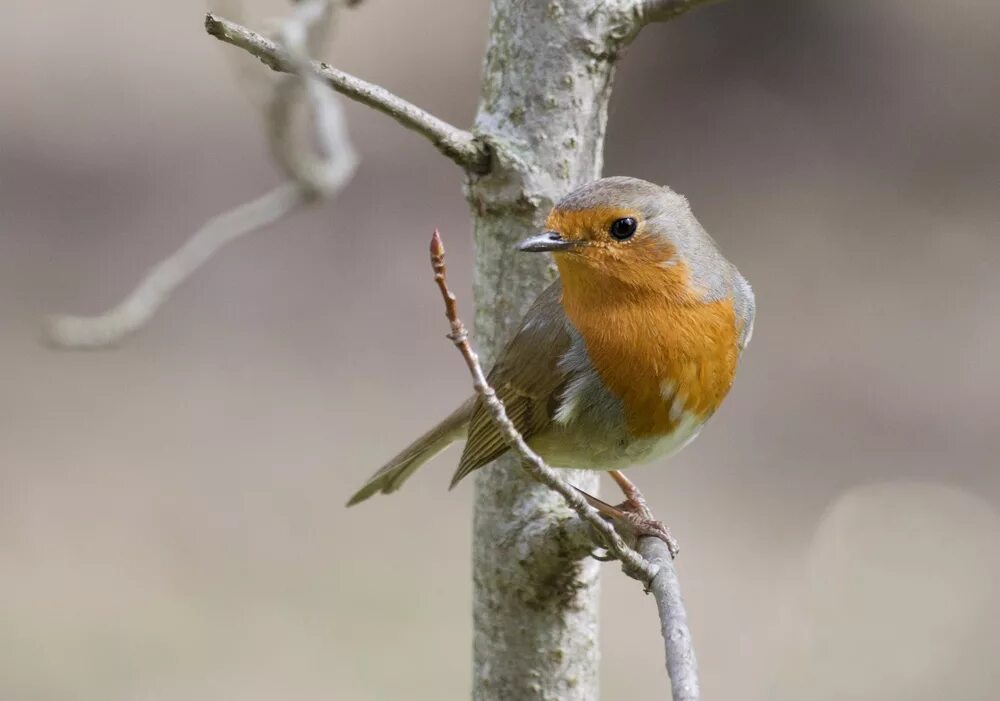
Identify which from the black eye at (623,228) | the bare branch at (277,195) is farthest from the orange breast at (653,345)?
the bare branch at (277,195)

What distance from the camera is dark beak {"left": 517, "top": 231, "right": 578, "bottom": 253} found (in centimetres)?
311

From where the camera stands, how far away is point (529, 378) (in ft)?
11.5

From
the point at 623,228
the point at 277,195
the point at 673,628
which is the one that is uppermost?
the point at 623,228

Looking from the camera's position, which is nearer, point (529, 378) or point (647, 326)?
point (647, 326)

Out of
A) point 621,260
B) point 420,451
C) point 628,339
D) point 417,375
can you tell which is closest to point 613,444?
point 628,339

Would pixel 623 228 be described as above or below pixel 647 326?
above

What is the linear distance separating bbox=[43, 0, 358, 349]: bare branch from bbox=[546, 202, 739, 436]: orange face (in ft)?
2.18

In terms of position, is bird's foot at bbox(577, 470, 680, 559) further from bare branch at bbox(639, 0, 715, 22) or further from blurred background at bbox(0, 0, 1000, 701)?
blurred background at bbox(0, 0, 1000, 701)

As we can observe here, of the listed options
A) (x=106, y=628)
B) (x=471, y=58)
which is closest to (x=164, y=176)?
(x=471, y=58)

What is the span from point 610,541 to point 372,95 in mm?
1002

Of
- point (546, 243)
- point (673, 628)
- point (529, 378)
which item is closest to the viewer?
point (673, 628)

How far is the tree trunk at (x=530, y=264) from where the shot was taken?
10.5 feet

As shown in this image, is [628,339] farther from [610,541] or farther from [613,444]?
[610,541]

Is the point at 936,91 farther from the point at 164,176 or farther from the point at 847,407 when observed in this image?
the point at 164,176
